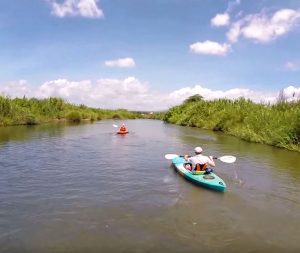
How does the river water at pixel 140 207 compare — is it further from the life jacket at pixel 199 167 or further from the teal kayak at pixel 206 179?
the life jacket at pixel 199 167

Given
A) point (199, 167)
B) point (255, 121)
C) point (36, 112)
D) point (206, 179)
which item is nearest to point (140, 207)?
point (206, 179)

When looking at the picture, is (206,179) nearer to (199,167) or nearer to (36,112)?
(199,167)

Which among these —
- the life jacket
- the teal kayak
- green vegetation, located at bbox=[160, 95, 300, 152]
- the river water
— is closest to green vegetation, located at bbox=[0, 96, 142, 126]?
green vegetation, located at bbox=[160, 95, 300, 152]

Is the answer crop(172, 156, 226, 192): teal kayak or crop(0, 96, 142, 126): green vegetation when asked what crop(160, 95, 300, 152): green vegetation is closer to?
crop(172, 156, 226, 192): teal kayak

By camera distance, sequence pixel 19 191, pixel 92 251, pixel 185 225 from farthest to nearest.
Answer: pixel 19 191, pixel 185 225, pixel 92 251

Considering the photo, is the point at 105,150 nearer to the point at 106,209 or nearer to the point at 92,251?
the point at 106,209

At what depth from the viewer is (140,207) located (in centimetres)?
969

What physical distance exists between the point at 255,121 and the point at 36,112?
96.8ft

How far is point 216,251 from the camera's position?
273 inches

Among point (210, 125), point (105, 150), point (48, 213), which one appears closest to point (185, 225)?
point (48, 213)

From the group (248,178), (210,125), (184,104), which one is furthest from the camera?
(184,104)

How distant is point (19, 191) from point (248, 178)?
8.09 m

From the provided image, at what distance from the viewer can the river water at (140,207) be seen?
7.30 meters

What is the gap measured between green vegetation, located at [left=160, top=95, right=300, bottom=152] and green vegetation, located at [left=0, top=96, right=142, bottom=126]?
63.2 feet
